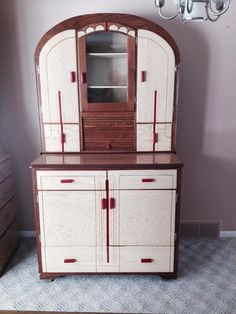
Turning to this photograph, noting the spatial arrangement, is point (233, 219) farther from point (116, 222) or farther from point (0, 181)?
point (0, 181)

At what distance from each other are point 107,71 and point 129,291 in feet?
5.10

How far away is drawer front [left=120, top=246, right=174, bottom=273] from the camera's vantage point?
6.32ft

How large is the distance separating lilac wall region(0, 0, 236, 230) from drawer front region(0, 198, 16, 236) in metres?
0.20

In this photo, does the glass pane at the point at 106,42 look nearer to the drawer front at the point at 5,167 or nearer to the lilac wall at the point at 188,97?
the lilac wall at the point at 188,97

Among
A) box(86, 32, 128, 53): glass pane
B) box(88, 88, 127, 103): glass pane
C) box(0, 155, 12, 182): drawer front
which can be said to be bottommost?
box(0, 155, 12, 182): drawer front

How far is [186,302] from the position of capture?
1.78 metres

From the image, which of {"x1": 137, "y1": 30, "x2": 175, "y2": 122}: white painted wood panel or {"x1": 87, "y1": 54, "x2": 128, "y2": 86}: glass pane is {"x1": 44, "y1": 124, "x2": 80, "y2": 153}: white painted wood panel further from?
{"x1": 137, "y1": 30, "x2": 175, "y2": 122}: white painted wood panel

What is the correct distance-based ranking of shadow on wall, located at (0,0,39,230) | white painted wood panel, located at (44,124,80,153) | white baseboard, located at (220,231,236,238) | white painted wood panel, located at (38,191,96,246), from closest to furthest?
white painted wood panel, located at (38,191,96,246)
white painted wood panel, located at (44,124,80,153)
shadow on wall, located at (0,0,39,230)
white baseboard, located at (220,231,236,238)

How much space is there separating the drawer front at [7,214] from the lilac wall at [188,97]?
0.64ft

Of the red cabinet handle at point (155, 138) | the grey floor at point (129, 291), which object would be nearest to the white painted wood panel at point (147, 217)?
the grey floor at point (129, 291)

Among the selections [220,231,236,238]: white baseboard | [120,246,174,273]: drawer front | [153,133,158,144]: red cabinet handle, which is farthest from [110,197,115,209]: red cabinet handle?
[220,231,236,238]: white baseboard

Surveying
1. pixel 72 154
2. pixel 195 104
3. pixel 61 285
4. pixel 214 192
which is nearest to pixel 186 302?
pixel 61 285

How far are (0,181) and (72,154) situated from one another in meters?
0.57

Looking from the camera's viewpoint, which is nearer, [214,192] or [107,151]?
[107,151]
